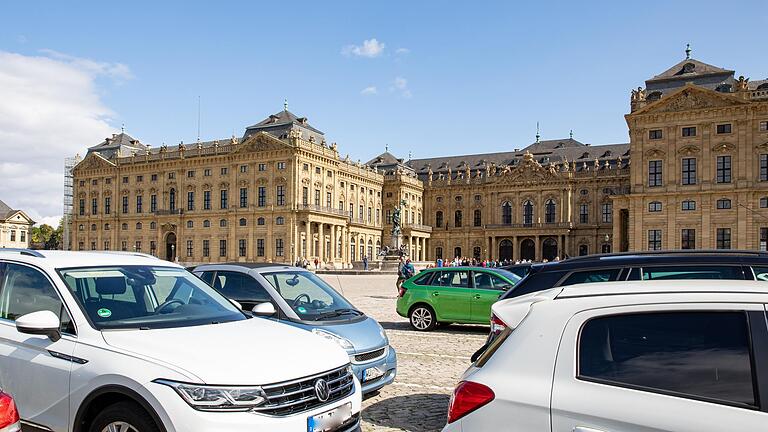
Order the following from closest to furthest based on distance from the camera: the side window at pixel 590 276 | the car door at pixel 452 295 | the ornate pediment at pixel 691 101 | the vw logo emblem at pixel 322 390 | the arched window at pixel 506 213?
the vw logo emblem at pixel 322 390 → the side window at pixel 590 276 → the car door at pixel 452 295 → the ornate pediment at pixel 691 101 → the arched window at pixel 506 213

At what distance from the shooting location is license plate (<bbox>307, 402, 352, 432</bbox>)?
176 inches

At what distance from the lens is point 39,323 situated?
4.62 meters

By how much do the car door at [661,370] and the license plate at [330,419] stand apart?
1932 mm

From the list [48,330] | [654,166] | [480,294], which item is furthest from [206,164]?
[48,330]

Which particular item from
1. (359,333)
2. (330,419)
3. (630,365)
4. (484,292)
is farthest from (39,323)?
(484,292)

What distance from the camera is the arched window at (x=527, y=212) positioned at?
81438 mm

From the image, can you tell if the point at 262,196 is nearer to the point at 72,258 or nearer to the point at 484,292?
the point at 484,292

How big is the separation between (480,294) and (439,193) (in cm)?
7768

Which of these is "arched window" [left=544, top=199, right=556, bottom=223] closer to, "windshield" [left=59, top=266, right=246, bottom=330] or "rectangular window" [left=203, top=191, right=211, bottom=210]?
"rectangular window" [left=203, top=191, right=211, bottom=210]

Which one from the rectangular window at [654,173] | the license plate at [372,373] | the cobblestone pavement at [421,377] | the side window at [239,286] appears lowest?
the cobblestone pavement at [421,377]

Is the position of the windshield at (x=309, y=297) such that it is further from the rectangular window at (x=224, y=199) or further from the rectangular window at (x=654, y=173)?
the rectangular window at (x=224, y=199)

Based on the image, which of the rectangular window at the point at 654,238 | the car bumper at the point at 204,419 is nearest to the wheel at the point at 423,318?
the car bumper at the point at 204,419

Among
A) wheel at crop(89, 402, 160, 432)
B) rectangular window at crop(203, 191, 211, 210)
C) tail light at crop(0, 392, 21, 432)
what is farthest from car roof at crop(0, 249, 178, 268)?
rectangular window at crop(203, 191, 211, 210)

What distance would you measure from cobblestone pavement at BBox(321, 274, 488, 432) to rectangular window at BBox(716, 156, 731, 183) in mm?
48702
